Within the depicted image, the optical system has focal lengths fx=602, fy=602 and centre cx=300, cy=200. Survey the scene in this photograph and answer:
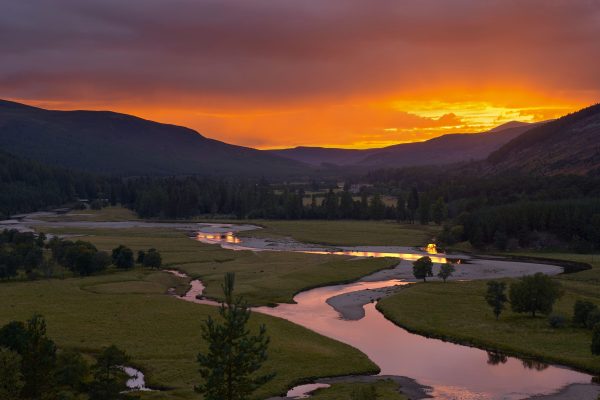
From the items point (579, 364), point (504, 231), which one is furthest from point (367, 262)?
point (579, 364)

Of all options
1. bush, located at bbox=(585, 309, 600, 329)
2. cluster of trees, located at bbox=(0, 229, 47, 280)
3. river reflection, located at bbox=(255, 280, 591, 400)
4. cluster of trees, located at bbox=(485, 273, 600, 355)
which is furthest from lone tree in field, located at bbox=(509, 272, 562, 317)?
cluster of trees, located at bbox=(0, 229, 47, 280)

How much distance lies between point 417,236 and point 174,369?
134842 millimetres

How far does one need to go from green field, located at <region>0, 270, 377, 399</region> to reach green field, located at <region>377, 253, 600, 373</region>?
14627mm

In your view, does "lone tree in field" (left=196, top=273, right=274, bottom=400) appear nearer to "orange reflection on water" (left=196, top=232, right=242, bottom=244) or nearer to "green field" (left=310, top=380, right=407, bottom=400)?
"green field" (left=310, top=380, right=407, bottom=400)

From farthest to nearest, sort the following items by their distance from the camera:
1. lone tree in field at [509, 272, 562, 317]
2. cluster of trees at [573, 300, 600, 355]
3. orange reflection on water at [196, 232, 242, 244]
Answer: orange reflection on water at [196, 232, 242, 244], lone tree in field at [509, 272, 562, 317], cluster of trees at [573, 300, 600, 355]

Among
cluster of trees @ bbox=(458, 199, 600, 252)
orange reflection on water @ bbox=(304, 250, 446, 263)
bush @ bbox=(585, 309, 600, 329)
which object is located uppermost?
cluster of trees @ bbox=(458, 199, 600, 252)

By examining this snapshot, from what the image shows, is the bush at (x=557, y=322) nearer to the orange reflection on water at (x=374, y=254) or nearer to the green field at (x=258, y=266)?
the green field at (x=258, y=266)

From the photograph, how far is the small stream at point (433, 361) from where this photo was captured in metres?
51.9

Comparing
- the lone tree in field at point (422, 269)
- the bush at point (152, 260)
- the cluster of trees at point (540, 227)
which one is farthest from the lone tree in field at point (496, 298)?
the cluster of trees at point (540, 227)

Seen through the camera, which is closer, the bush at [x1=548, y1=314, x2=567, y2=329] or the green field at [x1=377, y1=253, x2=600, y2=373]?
the green field at [x1=377, y1=253, x2=600, y2=373]

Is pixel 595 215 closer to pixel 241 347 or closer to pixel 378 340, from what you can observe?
pixel 378 340

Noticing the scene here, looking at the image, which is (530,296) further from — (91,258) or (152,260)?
(91,258)

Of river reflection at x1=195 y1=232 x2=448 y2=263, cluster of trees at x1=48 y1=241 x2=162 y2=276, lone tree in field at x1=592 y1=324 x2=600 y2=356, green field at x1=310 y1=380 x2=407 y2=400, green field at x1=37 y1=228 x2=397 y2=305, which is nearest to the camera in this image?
green field at x1=310 y1=380 x2=407 y2=400

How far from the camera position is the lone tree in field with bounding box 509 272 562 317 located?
74938 mm
